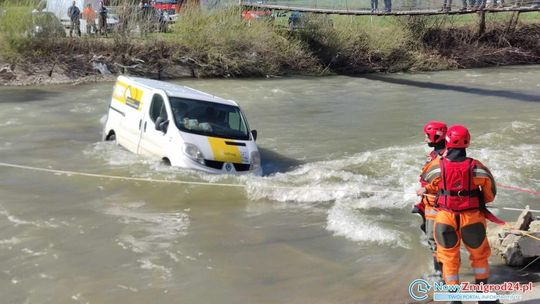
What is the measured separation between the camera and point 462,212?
5992 mm

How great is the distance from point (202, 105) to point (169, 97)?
67 cm

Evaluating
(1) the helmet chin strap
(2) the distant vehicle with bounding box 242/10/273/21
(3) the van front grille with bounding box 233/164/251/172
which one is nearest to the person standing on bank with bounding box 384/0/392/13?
(2) the distant vehicle with bounding box 242/10/273/21

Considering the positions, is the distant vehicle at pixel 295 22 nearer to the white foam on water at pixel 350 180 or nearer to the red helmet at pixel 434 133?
the white foam on water at pixel 350 180

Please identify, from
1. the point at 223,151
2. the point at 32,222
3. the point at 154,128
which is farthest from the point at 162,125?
the point at 32,222

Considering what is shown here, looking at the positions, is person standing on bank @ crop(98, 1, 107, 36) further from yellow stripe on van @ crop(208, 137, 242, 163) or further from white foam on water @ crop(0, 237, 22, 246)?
white foam on water @ crop(0, 237, 22, 246)

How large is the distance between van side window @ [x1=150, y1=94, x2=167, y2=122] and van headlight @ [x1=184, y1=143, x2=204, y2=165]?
1194 mm

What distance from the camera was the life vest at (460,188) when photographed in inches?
234

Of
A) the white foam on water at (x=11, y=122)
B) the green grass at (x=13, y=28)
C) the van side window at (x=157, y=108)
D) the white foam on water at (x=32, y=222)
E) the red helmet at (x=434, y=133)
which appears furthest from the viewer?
the green grass at (x=13, y=28)

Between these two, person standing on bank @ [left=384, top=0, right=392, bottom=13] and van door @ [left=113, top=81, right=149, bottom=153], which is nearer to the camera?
van door @ [left=113, top=81, right=149, bottom=153]

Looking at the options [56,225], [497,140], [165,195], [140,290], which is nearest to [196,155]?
[165,195]

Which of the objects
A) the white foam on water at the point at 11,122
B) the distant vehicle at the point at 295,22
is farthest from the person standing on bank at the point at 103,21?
the white foam on water at the point at 11,122

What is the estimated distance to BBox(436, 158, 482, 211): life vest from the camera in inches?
234

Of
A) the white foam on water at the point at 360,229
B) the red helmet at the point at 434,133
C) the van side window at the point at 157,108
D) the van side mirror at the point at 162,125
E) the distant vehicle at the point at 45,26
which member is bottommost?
the white foam on water at the point at 360,229

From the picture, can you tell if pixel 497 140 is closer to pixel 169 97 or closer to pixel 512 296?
pixel 169 97
